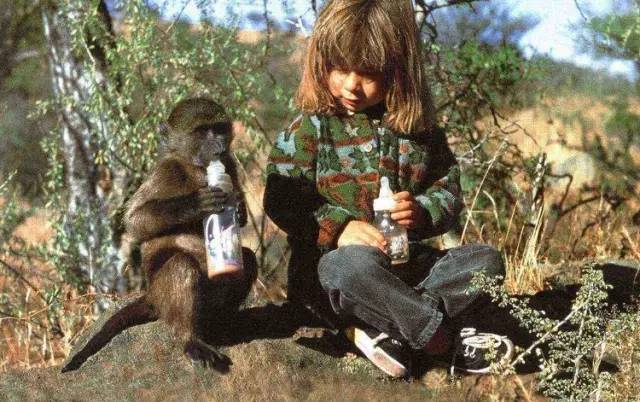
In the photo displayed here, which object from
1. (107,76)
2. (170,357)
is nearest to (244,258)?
(170,357)

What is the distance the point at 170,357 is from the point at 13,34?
10.8m

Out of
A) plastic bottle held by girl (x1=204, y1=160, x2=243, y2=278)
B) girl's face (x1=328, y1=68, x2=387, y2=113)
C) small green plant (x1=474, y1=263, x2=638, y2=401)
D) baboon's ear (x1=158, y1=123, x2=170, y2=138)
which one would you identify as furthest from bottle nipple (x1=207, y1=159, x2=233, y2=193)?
small green plant (x1=474, y1=263, x2=638, y2=401)

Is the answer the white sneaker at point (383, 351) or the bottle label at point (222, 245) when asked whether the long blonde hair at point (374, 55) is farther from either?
the white sneaker at point (383, 351)

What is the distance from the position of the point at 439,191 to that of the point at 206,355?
4.12 ft

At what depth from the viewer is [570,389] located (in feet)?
12.1

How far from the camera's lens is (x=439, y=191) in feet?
13.6

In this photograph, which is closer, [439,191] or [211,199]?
[211,199]

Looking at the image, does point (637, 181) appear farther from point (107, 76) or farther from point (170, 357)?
point (170, 357)

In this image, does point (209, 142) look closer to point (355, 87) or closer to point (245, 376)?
point (355, 87)

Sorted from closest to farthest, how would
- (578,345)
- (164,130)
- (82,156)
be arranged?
(578,345) < (164,130) < (82,156)

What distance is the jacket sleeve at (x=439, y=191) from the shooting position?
13.3 ft

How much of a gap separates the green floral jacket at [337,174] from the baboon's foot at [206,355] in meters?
0.63

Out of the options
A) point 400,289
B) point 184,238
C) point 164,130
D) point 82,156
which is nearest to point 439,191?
point 400,289

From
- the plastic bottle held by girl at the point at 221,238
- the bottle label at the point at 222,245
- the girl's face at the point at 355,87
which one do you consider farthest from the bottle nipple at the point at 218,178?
the girl's face at the point at 355,87
